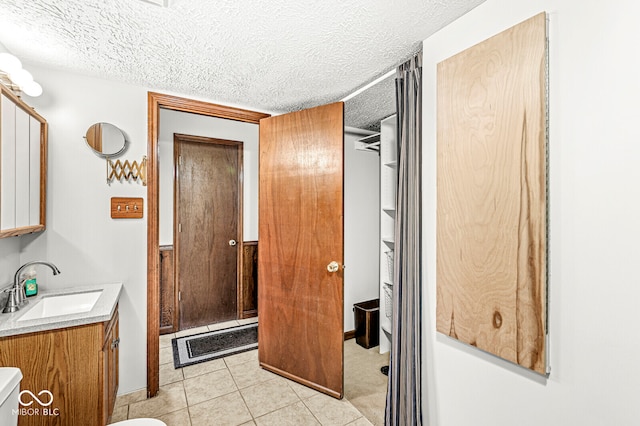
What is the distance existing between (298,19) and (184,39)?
645 millimetres

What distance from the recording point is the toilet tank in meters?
0.94

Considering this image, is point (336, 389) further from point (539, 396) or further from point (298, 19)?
point (298, 19)

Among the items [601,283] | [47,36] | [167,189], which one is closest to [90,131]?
[47,36]

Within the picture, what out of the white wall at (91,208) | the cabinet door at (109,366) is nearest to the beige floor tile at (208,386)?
the white wall at (91,208)

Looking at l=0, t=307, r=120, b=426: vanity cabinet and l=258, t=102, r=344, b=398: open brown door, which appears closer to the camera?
l=0, t=307, r=120, b=426: vanity cabinet

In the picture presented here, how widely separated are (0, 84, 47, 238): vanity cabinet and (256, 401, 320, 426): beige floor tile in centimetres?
178

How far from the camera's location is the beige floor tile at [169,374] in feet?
8.11

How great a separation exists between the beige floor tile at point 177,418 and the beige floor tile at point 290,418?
0.46 m

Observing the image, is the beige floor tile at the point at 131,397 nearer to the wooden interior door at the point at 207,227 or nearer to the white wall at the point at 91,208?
the white wall at the point at 91,208

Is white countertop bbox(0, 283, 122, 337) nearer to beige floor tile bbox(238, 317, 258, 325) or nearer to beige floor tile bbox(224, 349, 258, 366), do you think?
beige floor tile bbox(224, 349, 258, 366)

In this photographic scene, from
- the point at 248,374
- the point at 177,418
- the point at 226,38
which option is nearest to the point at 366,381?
the point at 248,374

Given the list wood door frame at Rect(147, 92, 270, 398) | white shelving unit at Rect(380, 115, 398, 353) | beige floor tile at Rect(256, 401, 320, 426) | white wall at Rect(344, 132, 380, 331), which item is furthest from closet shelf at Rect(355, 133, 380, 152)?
beige floor tile at Rect(256, 401, 320, 426)

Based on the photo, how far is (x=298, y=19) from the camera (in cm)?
147

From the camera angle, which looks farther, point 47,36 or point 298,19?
point 47,36
